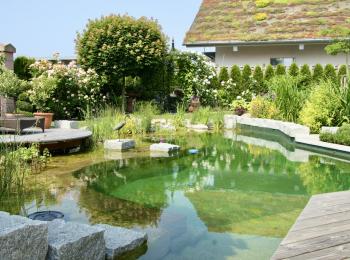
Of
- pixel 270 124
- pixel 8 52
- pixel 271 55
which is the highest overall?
pixel 271 55

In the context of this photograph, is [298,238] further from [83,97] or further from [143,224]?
[83,97]

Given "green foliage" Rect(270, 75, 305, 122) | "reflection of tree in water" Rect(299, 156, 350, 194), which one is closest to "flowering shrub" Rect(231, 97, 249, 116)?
"green foliage" Rect(270, 75, 305, 122)

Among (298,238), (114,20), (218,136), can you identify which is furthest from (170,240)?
(114,20)

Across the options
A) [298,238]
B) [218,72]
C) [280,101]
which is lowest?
[298,238]

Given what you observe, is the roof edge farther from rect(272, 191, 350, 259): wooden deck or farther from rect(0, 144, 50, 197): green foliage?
rect(272, 191, 350, 259): wooden deck

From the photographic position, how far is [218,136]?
44.8ft

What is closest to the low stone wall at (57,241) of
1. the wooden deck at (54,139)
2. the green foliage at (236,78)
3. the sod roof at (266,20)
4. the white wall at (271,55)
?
the wooden deck at (54,139)

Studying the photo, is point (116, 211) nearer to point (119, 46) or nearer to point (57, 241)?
point (57, 241)

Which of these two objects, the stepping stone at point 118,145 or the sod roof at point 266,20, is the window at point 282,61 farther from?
the stepping stone at point 118,145

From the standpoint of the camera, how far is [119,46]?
16.9 meters

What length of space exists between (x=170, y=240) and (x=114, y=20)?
1386 centimetres

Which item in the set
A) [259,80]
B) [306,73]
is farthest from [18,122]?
[306,73]

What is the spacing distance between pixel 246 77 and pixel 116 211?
52.6 ft

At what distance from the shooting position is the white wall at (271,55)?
21.6m
